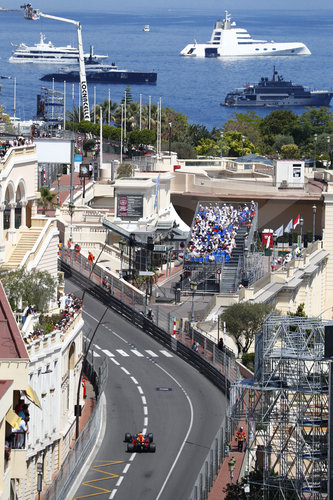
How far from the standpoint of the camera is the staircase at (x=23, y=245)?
66500mm

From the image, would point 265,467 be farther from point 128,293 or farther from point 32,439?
point 128,293

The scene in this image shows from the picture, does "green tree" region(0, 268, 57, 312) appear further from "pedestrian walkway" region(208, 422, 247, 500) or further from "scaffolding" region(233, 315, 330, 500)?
"scaffolding" region(233, 315, 330, 500)

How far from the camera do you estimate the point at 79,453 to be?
2138 inches

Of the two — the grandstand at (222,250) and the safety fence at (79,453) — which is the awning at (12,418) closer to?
the safety fence at (79,453)

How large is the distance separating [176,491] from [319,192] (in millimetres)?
67070

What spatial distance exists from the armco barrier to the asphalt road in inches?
14.5

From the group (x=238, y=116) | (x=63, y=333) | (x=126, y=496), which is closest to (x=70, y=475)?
(x=126, y=496)

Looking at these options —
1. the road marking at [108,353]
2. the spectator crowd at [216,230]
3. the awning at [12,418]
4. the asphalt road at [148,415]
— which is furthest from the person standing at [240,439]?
the spectator crowd at [216,230]

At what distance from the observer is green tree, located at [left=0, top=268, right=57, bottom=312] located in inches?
2357

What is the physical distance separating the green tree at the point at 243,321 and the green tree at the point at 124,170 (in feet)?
134

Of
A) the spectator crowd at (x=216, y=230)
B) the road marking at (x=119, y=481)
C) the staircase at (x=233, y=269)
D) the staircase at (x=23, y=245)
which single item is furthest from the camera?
the spectator crowd at (x=216, y=230)

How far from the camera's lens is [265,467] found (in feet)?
154

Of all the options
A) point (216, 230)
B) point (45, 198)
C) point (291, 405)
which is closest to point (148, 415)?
point (291, 405)

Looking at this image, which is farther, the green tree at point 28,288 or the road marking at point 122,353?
the road marking at point 122,353
